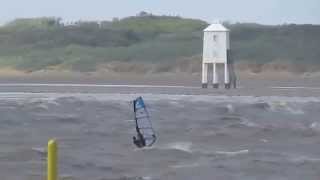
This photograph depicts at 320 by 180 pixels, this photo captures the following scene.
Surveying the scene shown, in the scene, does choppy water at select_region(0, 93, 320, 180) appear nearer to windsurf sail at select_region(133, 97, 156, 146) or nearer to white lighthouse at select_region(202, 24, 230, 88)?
windsurf sail at select_region(133, 97, 156, 146)

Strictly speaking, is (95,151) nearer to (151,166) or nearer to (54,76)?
(151,166)

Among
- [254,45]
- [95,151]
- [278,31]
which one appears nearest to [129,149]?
[95,151]

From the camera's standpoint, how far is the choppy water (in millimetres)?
17797

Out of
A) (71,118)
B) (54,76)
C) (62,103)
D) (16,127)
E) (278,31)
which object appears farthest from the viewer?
(278,31)

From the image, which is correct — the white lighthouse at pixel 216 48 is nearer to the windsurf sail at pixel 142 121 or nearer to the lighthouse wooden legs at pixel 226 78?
the lighthouse wooden legs at pixel 226 78

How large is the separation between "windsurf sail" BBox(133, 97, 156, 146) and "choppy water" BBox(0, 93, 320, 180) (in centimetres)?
25

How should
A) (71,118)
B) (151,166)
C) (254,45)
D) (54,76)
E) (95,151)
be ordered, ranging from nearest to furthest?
1. (151,166)
2. (95,151)
3. (71,118)
4. (54,76)
5. (254,45)

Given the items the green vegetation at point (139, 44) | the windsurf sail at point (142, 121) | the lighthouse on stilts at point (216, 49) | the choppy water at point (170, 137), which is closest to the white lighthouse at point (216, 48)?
the lighthouse on stilts at point (216, 49)

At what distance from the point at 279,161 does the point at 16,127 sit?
A: 835cm

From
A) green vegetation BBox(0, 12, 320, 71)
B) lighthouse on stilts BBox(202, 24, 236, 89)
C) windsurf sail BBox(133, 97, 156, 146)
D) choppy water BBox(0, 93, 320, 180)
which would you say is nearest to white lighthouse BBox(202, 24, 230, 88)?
lighthouse on stilts BBox(202, 24, 236, 89)

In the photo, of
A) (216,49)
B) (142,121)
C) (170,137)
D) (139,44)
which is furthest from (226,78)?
(139,44)

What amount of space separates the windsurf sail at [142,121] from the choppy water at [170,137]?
25cm

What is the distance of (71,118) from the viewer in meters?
28.3

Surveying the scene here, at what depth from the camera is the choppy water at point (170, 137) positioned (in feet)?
58.4
